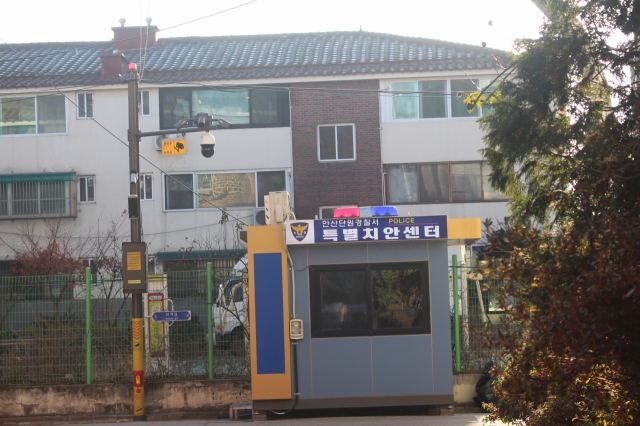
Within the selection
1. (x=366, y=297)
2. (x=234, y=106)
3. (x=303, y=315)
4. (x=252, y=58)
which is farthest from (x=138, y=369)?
(x=252, y=58)

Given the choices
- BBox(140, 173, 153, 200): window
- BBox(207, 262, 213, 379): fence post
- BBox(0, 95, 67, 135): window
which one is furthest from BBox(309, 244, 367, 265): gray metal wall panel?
BBox(0, 95, 67, 135): window

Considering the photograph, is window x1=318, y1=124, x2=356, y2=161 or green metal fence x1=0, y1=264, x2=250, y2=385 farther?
window x1=318, y1=124, x2=356, y2=161

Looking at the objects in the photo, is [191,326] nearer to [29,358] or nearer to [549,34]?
[29,358]

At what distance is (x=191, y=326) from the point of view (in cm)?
1177

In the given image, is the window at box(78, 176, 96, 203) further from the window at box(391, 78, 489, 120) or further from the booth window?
the booth window

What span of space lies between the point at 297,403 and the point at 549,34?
20.1 feet

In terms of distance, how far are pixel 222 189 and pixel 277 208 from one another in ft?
45.9

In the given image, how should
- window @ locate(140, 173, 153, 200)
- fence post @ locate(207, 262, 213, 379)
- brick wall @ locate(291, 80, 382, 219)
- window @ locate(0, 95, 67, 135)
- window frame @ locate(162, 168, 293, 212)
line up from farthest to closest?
window @ locate(0, 95, 67, 135), window @ locate(140, 173, 153, 200), window frame @ locate(162, 168, 293, 212), brick wall @ locate(291, 80, 382, 219), fence post @ locate(207, 262, 213, 379)

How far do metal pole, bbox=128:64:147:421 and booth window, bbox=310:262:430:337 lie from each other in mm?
2885

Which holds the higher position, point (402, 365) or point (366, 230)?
point (366, 230)

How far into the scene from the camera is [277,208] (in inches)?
433

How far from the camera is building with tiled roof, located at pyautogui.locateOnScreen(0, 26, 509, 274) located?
24359 mm

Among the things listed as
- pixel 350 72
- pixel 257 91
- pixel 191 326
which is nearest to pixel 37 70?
pixel 257 91

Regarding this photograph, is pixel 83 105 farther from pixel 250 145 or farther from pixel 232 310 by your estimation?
pixel 232 310
